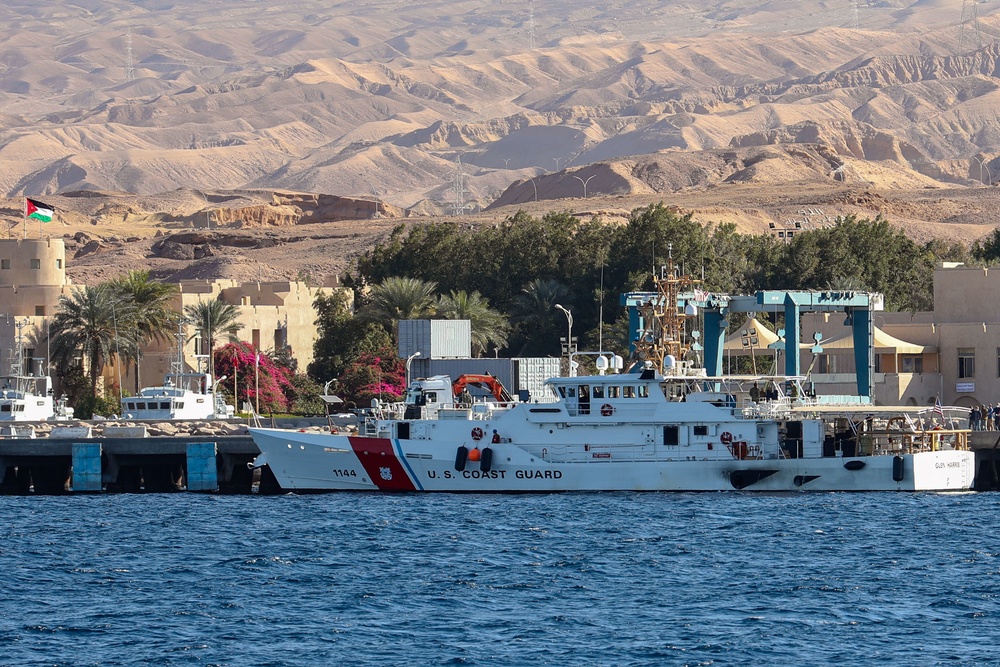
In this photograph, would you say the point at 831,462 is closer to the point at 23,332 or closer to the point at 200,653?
the point at 200,653

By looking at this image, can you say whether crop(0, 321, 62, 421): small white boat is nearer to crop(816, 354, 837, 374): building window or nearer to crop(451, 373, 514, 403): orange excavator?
crop(451, 373, 514, 403): orange excavator

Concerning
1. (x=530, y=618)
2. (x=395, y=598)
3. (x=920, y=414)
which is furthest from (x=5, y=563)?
(x=920, y=414)

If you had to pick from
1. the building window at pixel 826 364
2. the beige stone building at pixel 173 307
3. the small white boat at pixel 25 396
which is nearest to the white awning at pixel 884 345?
the building window at pixel 826 364

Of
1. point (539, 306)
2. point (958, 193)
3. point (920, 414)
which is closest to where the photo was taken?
point (920, 414)

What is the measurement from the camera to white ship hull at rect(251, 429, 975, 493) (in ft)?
178

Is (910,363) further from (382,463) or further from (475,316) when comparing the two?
(382,463)

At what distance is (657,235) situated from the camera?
293 feet

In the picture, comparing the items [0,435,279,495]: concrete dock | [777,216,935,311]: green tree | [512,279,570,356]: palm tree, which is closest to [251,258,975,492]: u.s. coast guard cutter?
[0,435,279,495]: concrete dock

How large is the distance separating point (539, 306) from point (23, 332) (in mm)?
23791

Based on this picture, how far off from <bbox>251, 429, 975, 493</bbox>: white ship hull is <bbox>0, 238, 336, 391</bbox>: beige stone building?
21.7 m

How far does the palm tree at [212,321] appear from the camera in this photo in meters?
78.9

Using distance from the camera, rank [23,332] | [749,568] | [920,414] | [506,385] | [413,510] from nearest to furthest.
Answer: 1. [749,568]
2. [413,510]
3. [920,414]
4. [506,385]
5. [23,332]

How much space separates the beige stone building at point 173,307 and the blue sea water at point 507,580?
73.9 feet

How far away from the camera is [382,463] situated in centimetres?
5594
